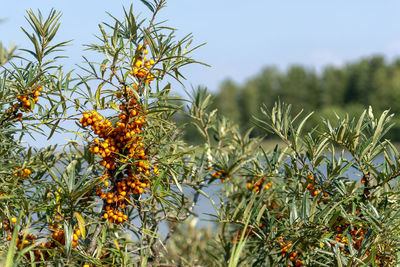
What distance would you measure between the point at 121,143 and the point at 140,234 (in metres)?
0.25

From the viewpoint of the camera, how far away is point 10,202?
107 cm

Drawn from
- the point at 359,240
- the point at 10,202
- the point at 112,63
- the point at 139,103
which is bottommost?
the point at 359,240

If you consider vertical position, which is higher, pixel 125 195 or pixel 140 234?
pixel 125 195

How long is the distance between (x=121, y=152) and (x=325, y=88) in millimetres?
43576

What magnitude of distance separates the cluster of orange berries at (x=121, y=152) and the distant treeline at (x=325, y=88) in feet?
107

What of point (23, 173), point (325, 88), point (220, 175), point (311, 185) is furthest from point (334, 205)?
point (325, 88)

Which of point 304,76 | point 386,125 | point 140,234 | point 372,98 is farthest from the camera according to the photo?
point 304,76

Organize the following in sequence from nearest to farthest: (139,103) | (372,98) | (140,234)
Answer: (139,103), (140,234), (372,98)

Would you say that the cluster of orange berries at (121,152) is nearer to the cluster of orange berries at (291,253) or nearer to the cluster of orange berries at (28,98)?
the cluster of orange berries at (28,98)

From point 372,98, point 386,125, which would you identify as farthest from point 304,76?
point 386,125

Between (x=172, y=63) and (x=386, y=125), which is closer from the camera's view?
(x=172, y=63)

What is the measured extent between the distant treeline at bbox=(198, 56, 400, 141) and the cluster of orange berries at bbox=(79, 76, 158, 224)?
1279 inches

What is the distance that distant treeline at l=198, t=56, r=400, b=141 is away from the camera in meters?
37.2

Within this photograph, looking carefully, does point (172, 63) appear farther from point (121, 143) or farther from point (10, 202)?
point (10, 202)
